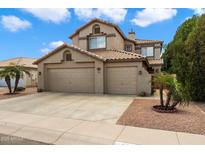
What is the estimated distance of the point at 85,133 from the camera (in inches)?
197

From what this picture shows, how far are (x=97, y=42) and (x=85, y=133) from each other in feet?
49.0

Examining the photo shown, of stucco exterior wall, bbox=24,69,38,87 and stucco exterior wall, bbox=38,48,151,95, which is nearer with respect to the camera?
stucco exterior wall, bbox=38,48,151,95

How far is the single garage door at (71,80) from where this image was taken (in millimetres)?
14656

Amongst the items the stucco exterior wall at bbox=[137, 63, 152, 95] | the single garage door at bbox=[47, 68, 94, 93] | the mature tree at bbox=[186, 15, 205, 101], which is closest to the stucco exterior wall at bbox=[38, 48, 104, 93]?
the single garage door at bbox=[47, 68, 94, 93]

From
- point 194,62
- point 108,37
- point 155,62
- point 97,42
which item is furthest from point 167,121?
point 155,62

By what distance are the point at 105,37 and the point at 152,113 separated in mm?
12878

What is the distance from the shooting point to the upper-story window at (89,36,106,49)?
18359 millimetres

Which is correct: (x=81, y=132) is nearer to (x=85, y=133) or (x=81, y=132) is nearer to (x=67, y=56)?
(x=85, y=133)

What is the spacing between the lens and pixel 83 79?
14.9m

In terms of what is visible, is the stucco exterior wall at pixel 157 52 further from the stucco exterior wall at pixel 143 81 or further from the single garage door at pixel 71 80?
the single garage door at pixel 71 80

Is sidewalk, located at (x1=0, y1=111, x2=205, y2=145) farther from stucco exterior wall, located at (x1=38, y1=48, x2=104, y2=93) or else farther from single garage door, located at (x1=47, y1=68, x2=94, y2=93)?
single garage door, located at (x1=47, y1=68, x2=94, y2=93)

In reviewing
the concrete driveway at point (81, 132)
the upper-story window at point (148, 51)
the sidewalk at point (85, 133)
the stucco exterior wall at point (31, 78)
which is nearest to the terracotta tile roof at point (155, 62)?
the upper-story window at point (148, 51)
